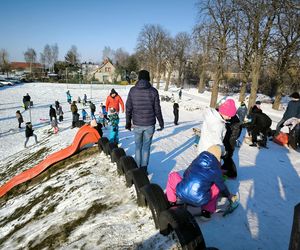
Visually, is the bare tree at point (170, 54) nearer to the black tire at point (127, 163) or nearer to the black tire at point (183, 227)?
the black tire at point (127, 163)

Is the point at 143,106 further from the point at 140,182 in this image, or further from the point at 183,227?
the point at 183,227

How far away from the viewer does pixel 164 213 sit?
342 centimetres

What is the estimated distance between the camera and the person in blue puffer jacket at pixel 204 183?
3537 millimetres

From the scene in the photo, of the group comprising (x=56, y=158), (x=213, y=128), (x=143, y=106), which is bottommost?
(x=56, y=158)

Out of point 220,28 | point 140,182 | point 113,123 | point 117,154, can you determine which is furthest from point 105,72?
point 140,182

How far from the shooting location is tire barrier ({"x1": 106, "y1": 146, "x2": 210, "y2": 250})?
9.77 ft

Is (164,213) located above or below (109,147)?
above

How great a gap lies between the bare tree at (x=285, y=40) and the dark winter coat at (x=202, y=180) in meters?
16.1

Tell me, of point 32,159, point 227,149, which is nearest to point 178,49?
point 32,159

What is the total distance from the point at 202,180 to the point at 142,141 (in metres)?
2.06

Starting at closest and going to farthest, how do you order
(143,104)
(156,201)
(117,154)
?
1. (156,201)
2. (143,104)
3. (117,154)

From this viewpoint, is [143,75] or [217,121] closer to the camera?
[217,121]

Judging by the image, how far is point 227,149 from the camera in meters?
5.41

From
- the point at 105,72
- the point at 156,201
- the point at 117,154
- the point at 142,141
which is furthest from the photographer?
the point at 105,72
